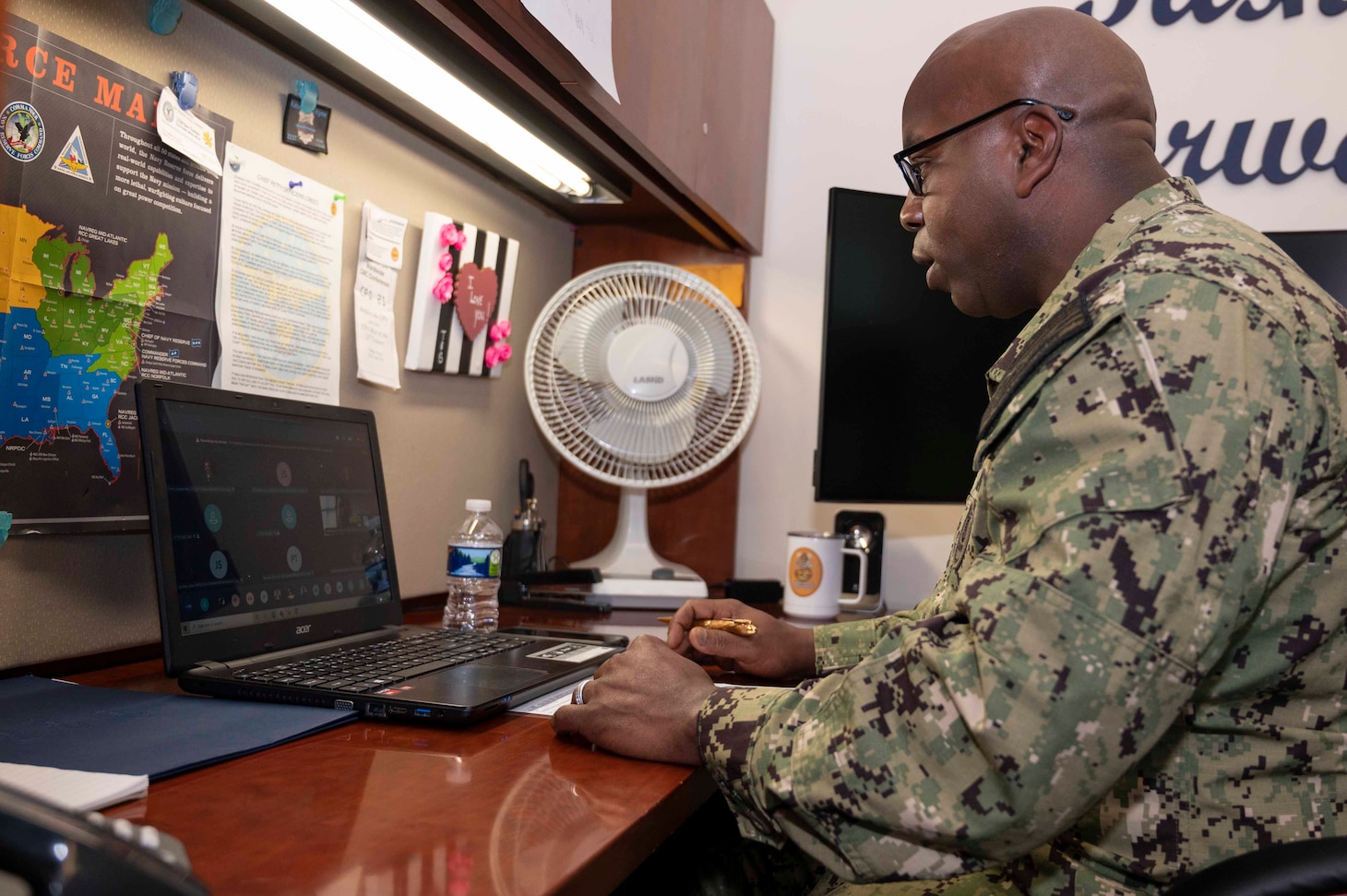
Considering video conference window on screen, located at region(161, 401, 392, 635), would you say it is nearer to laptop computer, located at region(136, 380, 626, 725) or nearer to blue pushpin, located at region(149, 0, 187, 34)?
laptop computer, located at region(136, 380, 626, 725)

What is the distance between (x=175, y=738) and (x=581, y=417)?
3.60ft

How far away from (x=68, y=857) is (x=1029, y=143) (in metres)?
0.89

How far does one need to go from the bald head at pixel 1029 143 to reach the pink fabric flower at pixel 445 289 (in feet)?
2.81

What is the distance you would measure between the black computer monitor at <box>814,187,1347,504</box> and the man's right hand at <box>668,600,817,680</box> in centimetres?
50

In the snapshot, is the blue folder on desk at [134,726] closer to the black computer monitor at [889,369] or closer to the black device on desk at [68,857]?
the black device on desk at [68,857]

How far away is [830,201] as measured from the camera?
1.70 meters

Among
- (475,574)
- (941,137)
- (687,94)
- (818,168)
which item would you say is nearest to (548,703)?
(475,574)

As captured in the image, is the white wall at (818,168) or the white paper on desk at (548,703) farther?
the white wall at (818,168)

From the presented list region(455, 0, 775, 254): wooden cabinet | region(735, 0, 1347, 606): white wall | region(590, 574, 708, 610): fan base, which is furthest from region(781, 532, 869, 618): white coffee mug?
region(455, 0, 775, 254): wooden cabinet

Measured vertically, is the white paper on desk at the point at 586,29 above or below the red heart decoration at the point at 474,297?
above

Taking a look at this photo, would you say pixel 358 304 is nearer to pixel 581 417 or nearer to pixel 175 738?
pixel 581 417

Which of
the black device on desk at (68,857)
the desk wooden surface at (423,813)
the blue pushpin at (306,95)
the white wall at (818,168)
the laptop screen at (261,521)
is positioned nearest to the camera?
the black device on desk at (68,857)

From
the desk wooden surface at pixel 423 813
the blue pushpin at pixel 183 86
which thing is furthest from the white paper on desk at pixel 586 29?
the desk wooden surface at pixel 423 813

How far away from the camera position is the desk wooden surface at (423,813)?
21.7 inches
